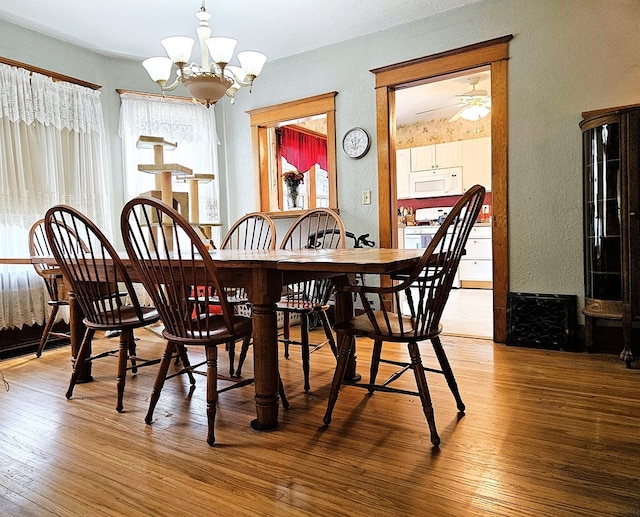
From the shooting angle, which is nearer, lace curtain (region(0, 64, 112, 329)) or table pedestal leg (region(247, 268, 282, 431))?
table pedestal leg (region(247, 268, 282, 431))

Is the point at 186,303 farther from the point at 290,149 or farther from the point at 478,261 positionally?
the point at 478,261

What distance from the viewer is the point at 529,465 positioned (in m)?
1.63

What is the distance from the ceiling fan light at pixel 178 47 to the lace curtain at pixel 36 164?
1819 mm

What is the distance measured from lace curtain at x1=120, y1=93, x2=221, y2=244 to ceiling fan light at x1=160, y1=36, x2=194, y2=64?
1984mm

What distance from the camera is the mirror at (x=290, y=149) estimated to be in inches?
171

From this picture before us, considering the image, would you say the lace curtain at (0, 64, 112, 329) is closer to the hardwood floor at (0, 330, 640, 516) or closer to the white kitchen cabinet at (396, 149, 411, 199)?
the hardwood floor at (0, 330, 640, 516)

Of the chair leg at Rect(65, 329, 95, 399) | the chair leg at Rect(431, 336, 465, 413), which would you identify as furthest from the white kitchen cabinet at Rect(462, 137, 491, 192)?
the chair leg at Rect(65, 329, 95, 399)

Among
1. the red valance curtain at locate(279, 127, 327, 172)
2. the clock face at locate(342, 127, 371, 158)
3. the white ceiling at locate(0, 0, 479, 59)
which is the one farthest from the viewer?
the red valance curtain at locate(279, 127, 327, 172)

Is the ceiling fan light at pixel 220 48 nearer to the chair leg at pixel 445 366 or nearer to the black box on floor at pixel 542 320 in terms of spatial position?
the chair leg at pixel 445 366

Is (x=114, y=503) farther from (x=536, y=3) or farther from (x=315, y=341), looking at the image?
(x=536, y=3)

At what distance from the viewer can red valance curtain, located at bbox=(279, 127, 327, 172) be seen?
19.4 ft

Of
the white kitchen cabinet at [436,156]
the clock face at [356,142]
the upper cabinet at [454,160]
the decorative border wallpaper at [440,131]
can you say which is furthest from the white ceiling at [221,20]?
the decorative border wallpaper at [440,131]

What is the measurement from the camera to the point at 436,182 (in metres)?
7.43

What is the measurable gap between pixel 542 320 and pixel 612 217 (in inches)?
33.1
